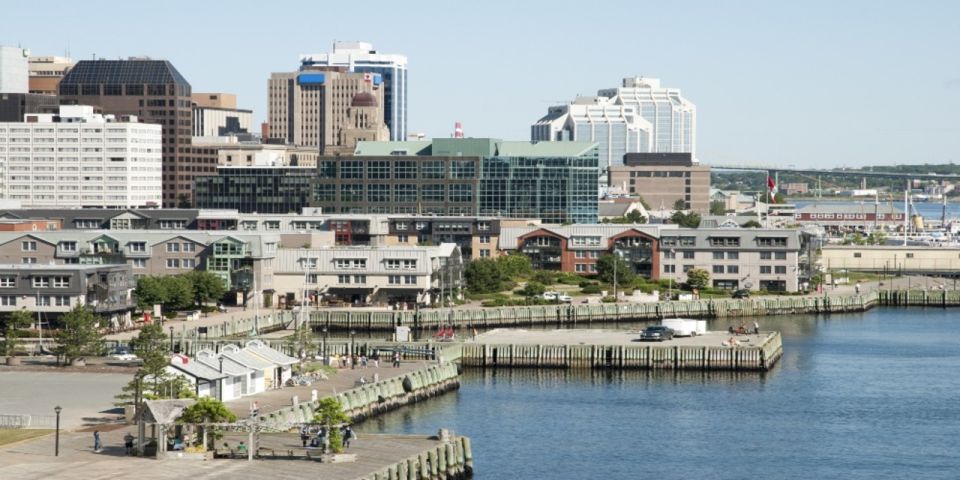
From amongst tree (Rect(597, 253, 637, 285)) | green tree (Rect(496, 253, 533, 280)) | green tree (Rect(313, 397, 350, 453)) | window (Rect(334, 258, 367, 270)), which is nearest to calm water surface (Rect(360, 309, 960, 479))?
green tree (Rect(313, 397, 350, 453))

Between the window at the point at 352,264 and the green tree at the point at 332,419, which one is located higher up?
the window at the point at 352,264

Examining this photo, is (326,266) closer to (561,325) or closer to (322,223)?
(561,325)

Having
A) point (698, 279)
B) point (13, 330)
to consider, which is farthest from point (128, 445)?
point (698, 279)

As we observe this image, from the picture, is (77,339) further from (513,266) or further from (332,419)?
(513,266)

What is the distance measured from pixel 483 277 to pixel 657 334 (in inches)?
1584

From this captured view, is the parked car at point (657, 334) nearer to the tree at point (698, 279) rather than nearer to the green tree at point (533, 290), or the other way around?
the green tree at point (533, 290)

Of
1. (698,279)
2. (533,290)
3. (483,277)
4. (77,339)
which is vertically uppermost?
(483,277)

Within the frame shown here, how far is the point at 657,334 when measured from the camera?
109625 millimetres

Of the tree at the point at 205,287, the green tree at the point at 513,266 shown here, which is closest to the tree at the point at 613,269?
the green tree at the point at 513,266

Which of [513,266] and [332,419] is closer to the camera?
[332,419]

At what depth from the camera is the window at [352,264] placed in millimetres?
139375

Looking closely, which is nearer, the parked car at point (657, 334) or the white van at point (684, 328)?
the parked car at point (657, 334)

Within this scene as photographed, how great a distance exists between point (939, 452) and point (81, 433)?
35.5 meters

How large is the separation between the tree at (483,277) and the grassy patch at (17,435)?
8075 cm
